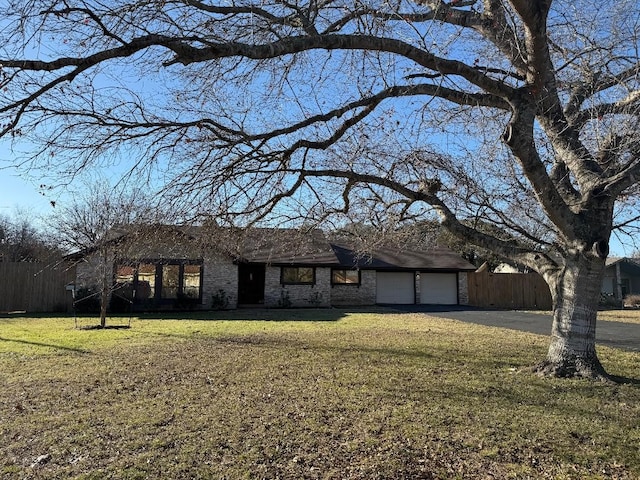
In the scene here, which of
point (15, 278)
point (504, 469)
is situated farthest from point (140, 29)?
point (15, 278)

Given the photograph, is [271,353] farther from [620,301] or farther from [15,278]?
[620,301]

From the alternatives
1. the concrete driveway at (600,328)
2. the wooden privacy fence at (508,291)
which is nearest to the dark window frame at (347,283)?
the wooden privacy fence at (508,291)

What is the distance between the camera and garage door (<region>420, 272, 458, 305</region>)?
26359mm

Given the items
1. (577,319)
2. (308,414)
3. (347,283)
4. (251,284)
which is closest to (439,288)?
(347,283)

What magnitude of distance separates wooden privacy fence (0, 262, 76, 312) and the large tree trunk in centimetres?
1865

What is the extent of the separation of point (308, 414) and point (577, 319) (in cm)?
425

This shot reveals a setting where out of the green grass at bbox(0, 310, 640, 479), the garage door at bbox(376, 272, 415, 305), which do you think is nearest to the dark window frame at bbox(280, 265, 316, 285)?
the garage door at bbox(376, 272, 415, 305)

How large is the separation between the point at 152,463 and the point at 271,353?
533 cm

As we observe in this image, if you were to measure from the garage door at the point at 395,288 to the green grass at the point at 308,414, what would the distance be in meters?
16.3

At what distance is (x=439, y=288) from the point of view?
2647 centimetres

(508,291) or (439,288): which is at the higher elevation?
(439,288)

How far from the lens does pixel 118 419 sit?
16.3 feet

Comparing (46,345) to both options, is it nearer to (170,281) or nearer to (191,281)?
(170,281)

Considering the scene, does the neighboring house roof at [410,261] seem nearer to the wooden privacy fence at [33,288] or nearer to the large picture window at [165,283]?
the large picture window at [165,283]
